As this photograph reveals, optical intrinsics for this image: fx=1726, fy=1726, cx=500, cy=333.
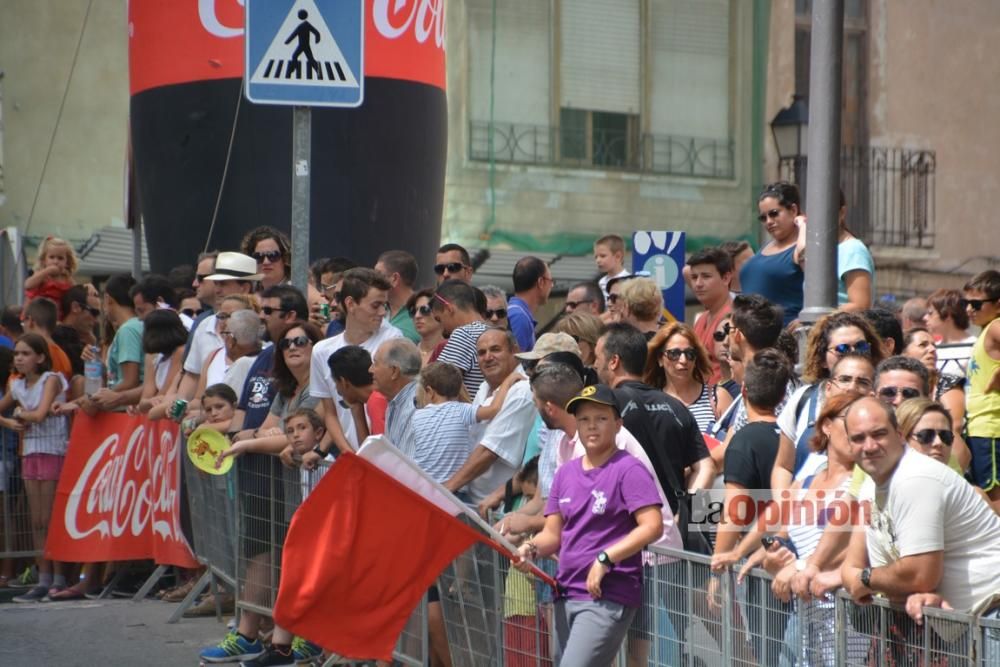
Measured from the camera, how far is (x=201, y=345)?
35.6 ft

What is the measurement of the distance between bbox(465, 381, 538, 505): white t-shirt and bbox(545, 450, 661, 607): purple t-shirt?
1.14m

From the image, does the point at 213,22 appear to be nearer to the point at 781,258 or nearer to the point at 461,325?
the point at 461,325

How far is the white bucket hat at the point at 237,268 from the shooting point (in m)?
11.1

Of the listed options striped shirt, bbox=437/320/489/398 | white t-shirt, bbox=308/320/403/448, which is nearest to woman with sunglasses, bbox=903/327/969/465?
striped shirt, bbox=437/320/489/398

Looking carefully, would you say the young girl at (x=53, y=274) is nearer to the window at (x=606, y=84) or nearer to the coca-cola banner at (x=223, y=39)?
the coca-cola banner at (x=223, y=39)

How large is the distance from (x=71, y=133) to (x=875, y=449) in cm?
1753

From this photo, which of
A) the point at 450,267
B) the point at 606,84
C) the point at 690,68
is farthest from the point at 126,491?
the point at 690,68

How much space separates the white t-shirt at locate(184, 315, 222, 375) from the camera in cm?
1081

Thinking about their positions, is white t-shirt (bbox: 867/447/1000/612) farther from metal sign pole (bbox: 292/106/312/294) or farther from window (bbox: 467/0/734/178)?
window (bbox: 467/0/734/178)

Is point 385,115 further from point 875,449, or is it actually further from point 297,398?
point 875,449

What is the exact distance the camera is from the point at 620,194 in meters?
24.3

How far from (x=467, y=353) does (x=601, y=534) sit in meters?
2.60

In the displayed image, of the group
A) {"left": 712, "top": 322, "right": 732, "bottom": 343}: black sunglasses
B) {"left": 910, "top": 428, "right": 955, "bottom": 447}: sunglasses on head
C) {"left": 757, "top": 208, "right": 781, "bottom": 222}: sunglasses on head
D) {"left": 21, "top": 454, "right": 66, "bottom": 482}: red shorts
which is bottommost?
{"left": 21, "top": 454, "right": 66, "bottom": 482}: red shorts

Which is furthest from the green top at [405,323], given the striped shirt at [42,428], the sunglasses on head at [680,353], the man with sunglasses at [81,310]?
the man with sunglasses at [81,310]
